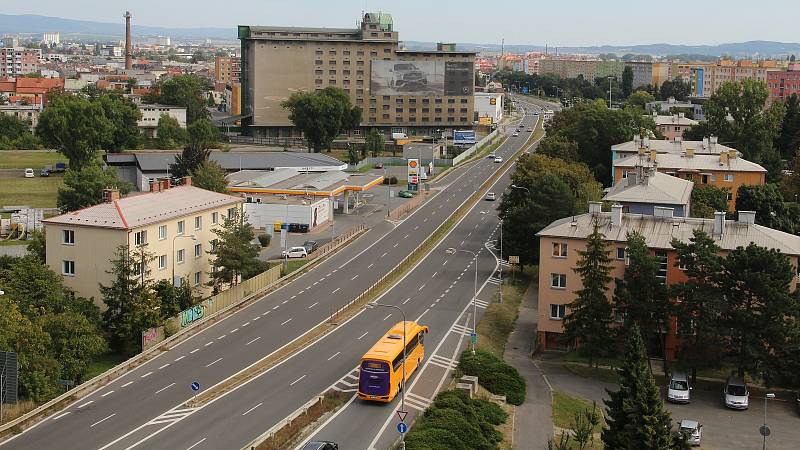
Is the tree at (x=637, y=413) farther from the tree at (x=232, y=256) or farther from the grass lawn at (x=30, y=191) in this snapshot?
the grass lawn at (x=30, y=191)

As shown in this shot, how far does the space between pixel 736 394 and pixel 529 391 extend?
8700 mm

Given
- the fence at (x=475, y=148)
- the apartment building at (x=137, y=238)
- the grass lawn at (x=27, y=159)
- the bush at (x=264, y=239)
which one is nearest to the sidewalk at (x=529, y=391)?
the apartment building at (x=137, y=238)

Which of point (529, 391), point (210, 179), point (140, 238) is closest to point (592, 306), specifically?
point (529, 391)

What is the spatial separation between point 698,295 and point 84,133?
275 feet

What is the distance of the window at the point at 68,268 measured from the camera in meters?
51.6

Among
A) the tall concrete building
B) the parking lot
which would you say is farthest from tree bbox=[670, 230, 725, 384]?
the tall concrete building

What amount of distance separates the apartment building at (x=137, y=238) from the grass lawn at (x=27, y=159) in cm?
6595

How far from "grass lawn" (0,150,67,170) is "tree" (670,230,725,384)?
89.2 m

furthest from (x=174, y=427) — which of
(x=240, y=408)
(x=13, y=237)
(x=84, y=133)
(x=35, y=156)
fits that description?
(x=35, y=156)

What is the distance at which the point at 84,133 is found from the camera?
113250 mm

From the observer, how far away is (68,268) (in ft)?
170

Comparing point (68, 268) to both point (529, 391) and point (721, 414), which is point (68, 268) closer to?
point (529, 391)

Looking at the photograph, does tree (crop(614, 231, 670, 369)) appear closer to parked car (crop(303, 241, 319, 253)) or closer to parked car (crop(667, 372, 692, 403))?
parked car (crop(667, 372, 692, 403))

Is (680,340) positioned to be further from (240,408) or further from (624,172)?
(624,172)
